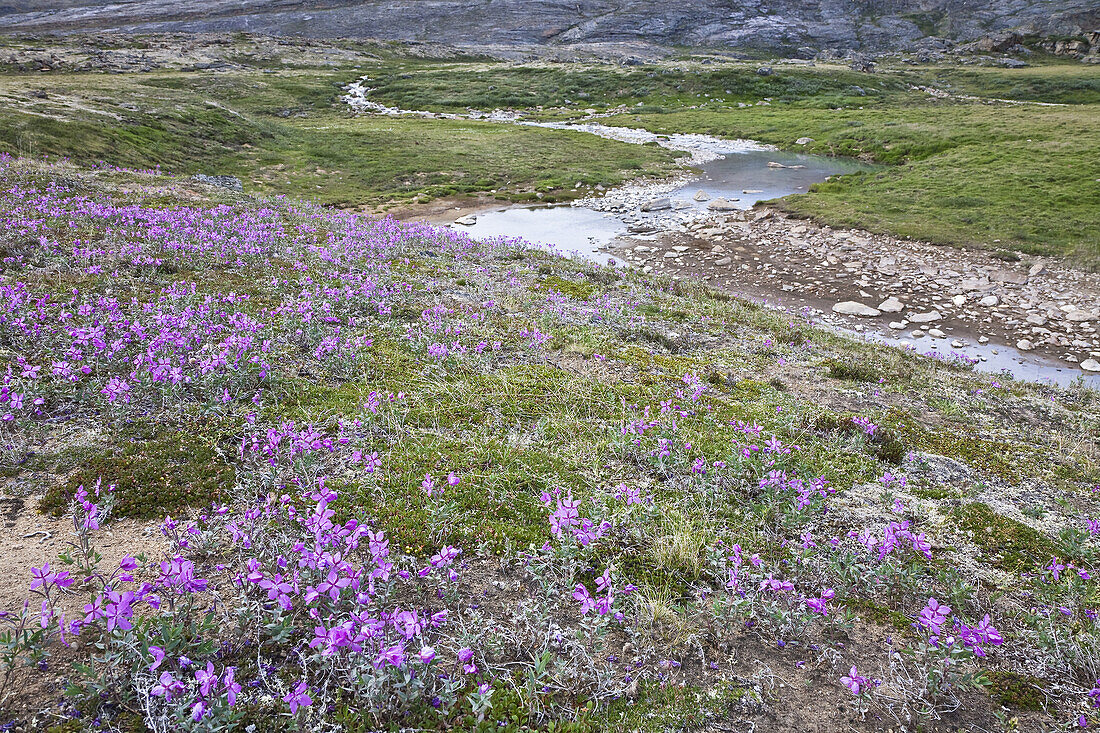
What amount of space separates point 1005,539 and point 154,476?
8139mm

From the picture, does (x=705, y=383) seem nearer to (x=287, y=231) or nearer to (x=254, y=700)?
(x=254, y=700)

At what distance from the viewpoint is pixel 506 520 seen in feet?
16.4

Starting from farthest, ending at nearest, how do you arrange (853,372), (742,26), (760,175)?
(742,26) → (760,175) → (853,372)

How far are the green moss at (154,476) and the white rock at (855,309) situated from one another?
63.3 feet

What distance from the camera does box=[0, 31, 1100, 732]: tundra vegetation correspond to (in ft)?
10.6

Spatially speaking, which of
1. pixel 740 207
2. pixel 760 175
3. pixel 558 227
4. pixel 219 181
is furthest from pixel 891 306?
pixel 219 181

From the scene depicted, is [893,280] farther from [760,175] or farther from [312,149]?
[312,149]

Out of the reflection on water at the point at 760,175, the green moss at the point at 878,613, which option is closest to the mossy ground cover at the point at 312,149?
the reflection on water at the point at 760,175

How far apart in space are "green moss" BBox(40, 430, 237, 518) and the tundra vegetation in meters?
0.03

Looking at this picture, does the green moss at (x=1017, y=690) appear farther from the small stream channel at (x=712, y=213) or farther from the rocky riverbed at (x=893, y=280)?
the rocky riverbed at (x=893, y=280)

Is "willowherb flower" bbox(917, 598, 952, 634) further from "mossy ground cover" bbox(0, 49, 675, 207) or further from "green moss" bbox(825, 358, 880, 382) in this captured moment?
"mossy ground cover" bbox(0, 49, 675, 207)

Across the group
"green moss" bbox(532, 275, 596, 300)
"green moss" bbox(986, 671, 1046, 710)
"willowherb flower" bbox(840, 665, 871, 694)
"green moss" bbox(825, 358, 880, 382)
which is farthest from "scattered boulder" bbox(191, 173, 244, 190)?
"green moss" bbox(986, 671, 1046, 710)

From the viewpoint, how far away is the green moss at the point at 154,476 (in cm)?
461

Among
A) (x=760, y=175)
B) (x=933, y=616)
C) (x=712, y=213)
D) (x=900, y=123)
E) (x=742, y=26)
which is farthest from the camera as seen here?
(x=742, y=26)
